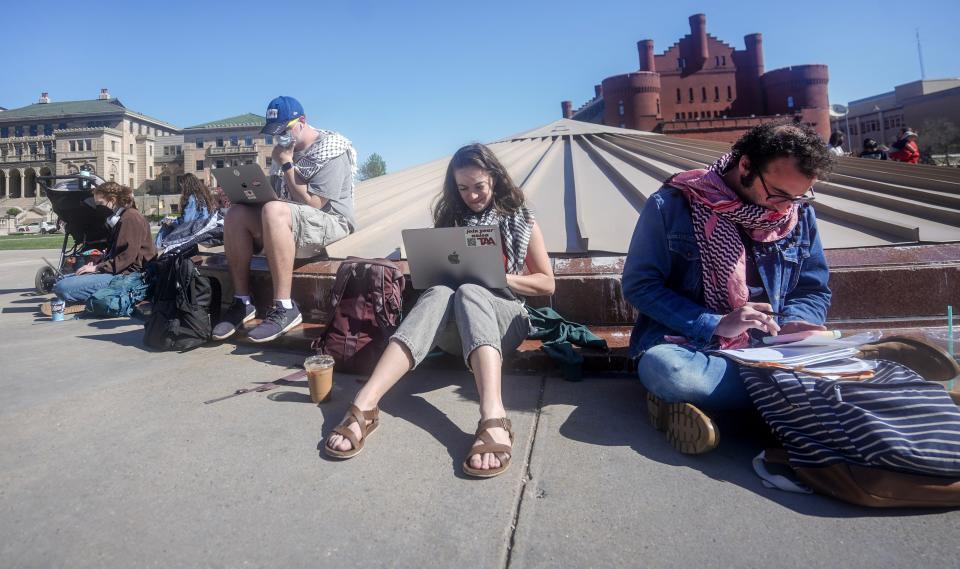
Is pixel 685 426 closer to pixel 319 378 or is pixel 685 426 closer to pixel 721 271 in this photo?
pixel 721 271

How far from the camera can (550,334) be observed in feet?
9.52

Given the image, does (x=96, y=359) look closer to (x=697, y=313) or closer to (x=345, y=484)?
(x=345, y=484)

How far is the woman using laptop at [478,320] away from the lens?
191 centimetres

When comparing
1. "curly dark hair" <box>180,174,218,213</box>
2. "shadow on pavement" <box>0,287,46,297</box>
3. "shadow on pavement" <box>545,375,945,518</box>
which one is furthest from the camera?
"shadow on pavement" <box>0,287,46,297</box>

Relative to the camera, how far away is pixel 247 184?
3357 millimetres

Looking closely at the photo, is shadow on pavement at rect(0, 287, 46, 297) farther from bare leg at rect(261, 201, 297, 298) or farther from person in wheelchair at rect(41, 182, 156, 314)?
bare leg at rect(261, 201, 297, 298)

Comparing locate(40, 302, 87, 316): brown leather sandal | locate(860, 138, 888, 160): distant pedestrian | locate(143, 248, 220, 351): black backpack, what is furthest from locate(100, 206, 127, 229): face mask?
locate(860, 138, 888, 160): distant pedestrian

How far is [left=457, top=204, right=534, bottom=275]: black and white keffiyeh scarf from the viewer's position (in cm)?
267

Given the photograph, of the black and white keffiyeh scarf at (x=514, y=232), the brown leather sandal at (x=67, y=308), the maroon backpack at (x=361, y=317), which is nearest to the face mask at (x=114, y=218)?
the brown leather sandal at (x=67, y=308)

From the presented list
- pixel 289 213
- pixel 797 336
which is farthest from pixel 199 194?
pixel 797 336

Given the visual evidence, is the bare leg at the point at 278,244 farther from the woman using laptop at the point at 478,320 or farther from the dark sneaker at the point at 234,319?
the woman using laptop at the point at 478,320

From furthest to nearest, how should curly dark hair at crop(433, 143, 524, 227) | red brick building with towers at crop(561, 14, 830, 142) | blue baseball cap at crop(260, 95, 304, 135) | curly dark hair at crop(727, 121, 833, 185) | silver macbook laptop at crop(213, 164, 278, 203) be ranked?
1. red brick building with towers at crop(561, 14, 830, 142)
2. blue baseball cap at crop(260, 95, 304, 135)
3. silver macbook laptop at crop(213, 164, 278, 203)
4. curly dark hair at crop(433, 143, 524, 227)
5. curly dark hair at crop(727, 121, 833, 185)

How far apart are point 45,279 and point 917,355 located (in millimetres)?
7986

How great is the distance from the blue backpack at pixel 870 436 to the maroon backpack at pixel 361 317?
1783 millimetres
